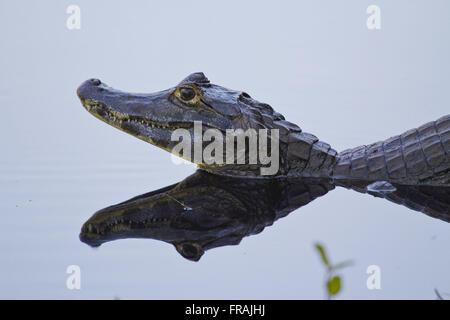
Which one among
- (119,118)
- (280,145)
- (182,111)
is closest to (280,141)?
(280,145)

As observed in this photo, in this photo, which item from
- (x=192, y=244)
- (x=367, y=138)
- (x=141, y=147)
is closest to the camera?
(x=192, y=244)

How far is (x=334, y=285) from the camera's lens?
6.20 ft

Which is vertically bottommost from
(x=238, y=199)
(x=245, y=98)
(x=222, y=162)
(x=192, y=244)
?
(x=192, y=244)

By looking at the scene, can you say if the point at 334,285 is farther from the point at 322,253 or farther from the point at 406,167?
the point at 406,167

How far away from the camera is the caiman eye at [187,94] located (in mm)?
6016

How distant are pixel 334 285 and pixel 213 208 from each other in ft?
11.1

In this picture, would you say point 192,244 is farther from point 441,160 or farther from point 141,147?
point 141,147

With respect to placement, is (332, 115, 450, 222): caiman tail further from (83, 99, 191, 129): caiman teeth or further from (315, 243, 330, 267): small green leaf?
(315, 243, 330, 267): small green leaf

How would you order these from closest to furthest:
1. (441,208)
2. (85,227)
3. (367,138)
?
(85,227), (441,208), (367,138)

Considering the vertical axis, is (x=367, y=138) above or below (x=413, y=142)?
above

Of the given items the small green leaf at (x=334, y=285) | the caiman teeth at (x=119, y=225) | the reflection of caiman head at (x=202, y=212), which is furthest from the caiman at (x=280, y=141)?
the small green leaf at (x=334, y=285)

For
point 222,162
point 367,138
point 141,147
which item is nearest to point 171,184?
point 222,162

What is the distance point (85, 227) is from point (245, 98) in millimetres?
1934

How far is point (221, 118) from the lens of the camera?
235 inches
